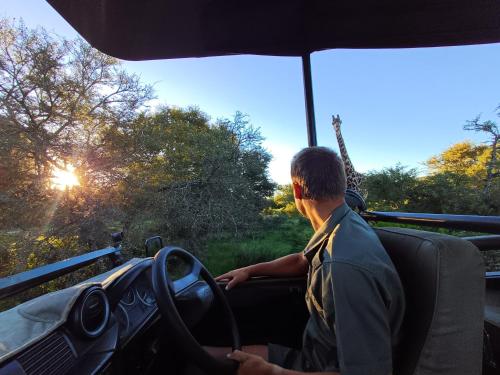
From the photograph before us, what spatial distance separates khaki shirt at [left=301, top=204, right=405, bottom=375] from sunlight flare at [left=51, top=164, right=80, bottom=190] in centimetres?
486

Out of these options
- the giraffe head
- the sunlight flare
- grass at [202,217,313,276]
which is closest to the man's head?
the giraffe head

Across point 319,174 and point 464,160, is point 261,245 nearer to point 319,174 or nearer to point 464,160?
point 319,174

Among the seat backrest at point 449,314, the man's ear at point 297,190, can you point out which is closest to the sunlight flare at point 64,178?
the man's ear at point 297,190

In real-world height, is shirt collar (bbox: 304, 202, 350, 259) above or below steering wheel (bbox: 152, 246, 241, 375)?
above

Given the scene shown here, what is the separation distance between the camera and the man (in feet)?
2.74

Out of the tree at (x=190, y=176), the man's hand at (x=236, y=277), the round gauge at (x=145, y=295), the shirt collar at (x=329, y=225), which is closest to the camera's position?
the shirt collar at (x=329, y=225)

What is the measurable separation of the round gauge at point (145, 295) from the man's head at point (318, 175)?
74cm

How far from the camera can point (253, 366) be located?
104 centimetres

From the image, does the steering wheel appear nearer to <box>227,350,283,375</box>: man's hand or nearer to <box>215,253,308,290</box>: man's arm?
<box>227,350,283,375</box>: man's hand

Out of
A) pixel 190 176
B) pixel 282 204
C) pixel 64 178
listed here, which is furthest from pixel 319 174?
pixel 282 204

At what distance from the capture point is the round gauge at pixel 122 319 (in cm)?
113

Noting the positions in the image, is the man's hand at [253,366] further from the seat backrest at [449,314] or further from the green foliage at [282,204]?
the green foliage at [282,204]

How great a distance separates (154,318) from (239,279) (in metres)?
0.46

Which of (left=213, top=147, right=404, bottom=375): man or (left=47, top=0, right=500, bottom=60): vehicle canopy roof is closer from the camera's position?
(left=213, top=147, right=404, bottom=375): man
